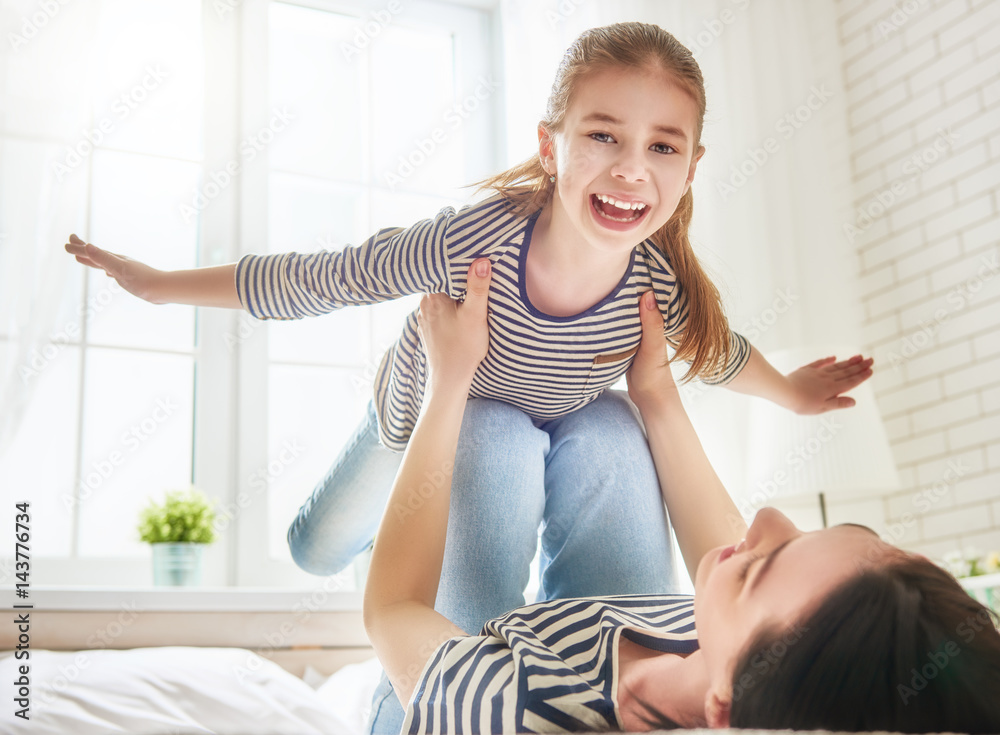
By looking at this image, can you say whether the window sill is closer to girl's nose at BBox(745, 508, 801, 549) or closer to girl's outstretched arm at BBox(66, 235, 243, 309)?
girl's outstretched arm at BBox(66, 235, 243, 309)

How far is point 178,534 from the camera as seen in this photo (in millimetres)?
2131

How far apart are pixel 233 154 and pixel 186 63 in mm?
306

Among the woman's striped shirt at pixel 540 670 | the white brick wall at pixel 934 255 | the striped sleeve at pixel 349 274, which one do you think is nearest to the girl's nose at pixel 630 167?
the striped sleeve at pixel 349 274

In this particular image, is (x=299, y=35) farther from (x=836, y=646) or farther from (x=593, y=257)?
(x=836, y=646)

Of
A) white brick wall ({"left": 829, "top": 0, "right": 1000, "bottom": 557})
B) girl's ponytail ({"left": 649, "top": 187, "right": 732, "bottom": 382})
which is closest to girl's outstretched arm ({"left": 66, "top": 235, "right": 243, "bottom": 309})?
girl's ponytail ({"left": 649, "top": 187, "right": 732, "bottom": 382})

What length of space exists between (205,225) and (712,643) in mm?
2203

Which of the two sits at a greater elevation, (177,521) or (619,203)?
(619,203)

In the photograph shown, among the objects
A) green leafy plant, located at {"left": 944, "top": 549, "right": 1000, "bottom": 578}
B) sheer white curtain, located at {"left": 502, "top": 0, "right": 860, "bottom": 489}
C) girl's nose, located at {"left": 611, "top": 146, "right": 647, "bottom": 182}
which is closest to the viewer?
girl's nose, located at {"left": 611, "top": 146, "right": 647, "bottom": 182}

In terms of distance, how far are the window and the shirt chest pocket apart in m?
1.44

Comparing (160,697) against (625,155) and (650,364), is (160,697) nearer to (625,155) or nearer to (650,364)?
(650,364)

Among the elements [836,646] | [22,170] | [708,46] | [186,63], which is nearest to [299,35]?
[186,63]

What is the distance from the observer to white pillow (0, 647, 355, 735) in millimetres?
1206

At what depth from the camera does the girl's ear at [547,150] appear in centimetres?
120

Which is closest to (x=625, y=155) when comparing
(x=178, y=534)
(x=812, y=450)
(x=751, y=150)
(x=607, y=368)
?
(x=607, y=368)
